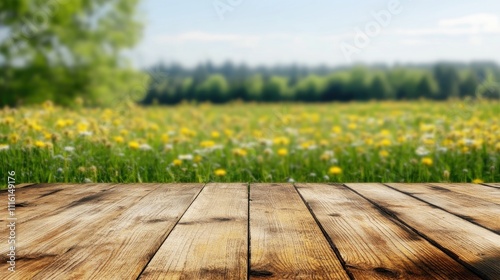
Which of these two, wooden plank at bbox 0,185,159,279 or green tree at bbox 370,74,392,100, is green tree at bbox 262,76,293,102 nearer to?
green tree at bbox 370,74,392,100

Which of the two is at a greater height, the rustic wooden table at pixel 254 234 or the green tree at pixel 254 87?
the green tree at pixel 254 87

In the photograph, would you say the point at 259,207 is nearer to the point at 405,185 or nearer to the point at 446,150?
the point at 405,185

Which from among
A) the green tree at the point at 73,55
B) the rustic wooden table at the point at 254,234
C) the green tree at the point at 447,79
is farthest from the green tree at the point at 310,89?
the rustic wooden table at the point at 254,234

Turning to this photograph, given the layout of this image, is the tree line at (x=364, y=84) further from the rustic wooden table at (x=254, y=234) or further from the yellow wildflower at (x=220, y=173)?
the rustic wooden table at (x=254, y=234)

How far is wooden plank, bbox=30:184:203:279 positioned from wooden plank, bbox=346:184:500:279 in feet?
2.51

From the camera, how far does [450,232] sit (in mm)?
1642

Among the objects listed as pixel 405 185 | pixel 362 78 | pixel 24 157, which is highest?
pixel 362 78

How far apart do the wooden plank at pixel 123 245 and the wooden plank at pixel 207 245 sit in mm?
37

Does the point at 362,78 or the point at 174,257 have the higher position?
the point at 362,78

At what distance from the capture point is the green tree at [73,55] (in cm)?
1697

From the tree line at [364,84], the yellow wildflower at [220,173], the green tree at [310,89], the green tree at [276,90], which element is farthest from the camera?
the green tree at [276,90]

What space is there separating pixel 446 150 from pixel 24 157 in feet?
9.79

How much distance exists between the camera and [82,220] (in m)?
1.83

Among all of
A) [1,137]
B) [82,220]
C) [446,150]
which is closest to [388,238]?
[82,220]
